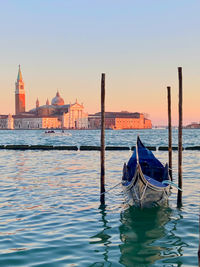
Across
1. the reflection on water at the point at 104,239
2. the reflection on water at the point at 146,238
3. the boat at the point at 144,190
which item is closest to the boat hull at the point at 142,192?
the boat at the point at 144,190

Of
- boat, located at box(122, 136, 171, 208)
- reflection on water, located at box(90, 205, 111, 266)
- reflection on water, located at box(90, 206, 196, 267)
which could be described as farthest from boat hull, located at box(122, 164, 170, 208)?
reflection on water, located at box(90, 205, 111, 266)

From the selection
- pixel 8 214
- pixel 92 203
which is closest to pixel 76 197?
pixel 92 203

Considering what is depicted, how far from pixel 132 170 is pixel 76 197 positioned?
2545 mm

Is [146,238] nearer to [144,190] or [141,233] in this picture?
[141,233]

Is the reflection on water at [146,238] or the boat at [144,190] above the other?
the boat at [144,190]

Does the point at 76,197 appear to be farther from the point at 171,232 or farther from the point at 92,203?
the point at 171,232

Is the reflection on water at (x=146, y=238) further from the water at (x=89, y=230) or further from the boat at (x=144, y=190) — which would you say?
the boat at (x=144, y=190)

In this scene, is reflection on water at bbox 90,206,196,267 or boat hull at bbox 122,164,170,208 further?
boat hull at bbox 122,164,170,208

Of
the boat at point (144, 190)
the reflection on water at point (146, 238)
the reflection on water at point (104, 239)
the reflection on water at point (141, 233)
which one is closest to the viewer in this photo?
the reflection on water at point (146, 238)

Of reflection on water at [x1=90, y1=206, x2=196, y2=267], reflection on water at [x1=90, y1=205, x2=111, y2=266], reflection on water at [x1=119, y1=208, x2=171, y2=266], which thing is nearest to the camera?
reflection on water at [x1=90, y1=206, x2=196, y2=267]

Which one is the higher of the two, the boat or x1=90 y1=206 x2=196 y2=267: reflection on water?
the boat

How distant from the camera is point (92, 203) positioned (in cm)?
1372

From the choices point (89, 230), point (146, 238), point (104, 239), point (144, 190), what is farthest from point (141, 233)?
point (144, 190)

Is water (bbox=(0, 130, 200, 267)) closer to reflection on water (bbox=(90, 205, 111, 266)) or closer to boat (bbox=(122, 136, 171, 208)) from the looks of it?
reflection on water (bbox=(90, 205, 111, 266))
